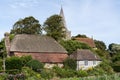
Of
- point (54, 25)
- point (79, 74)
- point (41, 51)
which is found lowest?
point (79, 74)

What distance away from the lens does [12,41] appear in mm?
52188

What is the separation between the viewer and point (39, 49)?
175 ft

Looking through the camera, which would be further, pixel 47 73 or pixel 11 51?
pixel 11 51

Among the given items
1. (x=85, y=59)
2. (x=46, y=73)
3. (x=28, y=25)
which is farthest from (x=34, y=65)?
(x=28, y=25)

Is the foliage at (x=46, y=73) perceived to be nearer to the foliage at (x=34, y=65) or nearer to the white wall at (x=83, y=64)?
the foliage at (x=34, y=65)

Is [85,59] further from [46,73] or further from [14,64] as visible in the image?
[14,64]

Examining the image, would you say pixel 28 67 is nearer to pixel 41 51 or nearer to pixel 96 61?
pixel 41 51

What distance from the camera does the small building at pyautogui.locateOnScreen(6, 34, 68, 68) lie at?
51344mm

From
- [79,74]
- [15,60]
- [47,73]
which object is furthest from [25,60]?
[79,74]

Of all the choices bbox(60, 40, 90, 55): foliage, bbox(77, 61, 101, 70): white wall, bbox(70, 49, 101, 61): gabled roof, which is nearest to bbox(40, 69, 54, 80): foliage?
bbox(77, 61, 101, 70): white wall

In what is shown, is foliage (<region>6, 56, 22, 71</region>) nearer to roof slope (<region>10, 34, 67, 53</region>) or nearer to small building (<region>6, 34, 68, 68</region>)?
small building (<region>6, 34, 68, 68</region>)

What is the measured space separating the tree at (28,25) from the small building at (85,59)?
18513 millimetres

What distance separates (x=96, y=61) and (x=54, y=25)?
59.3 feet

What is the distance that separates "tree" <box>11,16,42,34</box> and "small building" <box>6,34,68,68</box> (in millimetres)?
15587
